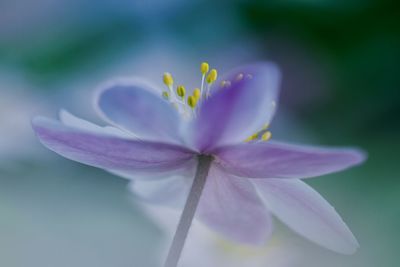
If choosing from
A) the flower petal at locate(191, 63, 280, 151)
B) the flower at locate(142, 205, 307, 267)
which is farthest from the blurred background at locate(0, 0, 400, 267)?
the flower petal at locate(191, 63, 280, 151)

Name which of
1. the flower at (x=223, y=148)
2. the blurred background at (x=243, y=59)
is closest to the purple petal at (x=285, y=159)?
the flower at (x=223, y=148)

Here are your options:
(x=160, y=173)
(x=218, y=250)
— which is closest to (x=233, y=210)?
(x=160, y=173)

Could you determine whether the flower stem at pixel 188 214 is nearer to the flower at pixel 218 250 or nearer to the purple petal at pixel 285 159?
the purple petal at pixel 285 159

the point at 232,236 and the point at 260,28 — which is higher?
the point at 260,28

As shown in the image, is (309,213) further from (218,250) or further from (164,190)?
(218,250)

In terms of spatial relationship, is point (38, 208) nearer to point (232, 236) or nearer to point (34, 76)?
point (232, 236)

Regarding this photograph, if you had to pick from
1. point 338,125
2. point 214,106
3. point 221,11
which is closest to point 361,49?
point 338,125

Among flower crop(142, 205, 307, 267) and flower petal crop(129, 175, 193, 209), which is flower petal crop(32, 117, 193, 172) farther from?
flower crop(142, 205, 307, 267)
